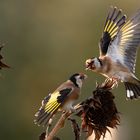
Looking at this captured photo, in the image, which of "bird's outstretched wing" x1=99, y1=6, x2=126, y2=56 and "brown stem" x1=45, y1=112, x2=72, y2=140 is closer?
"brown stem" x1=45, y1=112, x2=72, y2=140

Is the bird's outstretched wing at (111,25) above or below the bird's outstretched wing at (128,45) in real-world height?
above

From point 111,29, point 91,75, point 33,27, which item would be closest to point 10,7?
point 33,27

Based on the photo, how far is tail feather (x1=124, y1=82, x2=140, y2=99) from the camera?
541 cm

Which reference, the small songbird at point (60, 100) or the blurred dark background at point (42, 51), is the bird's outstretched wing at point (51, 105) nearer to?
the small songbird at point (60, 100)

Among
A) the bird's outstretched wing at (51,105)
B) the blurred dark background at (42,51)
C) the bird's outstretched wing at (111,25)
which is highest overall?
the bird's outstretched wing at (111,25)

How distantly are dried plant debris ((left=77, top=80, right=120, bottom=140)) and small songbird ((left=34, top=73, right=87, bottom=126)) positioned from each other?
0.31 feet

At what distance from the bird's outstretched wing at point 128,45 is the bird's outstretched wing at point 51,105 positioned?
38.5 inches

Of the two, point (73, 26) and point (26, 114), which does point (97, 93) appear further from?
point (73, 26)

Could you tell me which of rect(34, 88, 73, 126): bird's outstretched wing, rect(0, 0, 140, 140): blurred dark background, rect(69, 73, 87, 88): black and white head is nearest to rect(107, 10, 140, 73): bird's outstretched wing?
rect(69, 73, 87, 88): black and white head

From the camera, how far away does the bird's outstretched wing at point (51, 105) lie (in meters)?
4.47

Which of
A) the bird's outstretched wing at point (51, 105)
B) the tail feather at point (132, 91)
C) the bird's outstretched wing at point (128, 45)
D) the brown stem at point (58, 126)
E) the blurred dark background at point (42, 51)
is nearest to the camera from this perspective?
the brown stem at point (58, 126)

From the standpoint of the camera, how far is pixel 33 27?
14492 millimetres

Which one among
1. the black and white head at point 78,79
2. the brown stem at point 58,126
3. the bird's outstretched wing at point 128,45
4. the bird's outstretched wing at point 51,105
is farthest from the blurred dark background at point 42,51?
the brown stem at point 58,126

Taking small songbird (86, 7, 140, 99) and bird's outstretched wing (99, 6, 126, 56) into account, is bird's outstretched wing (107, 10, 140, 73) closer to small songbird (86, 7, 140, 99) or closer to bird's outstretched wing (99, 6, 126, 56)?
small songbird (86, 7, 140, 99)
